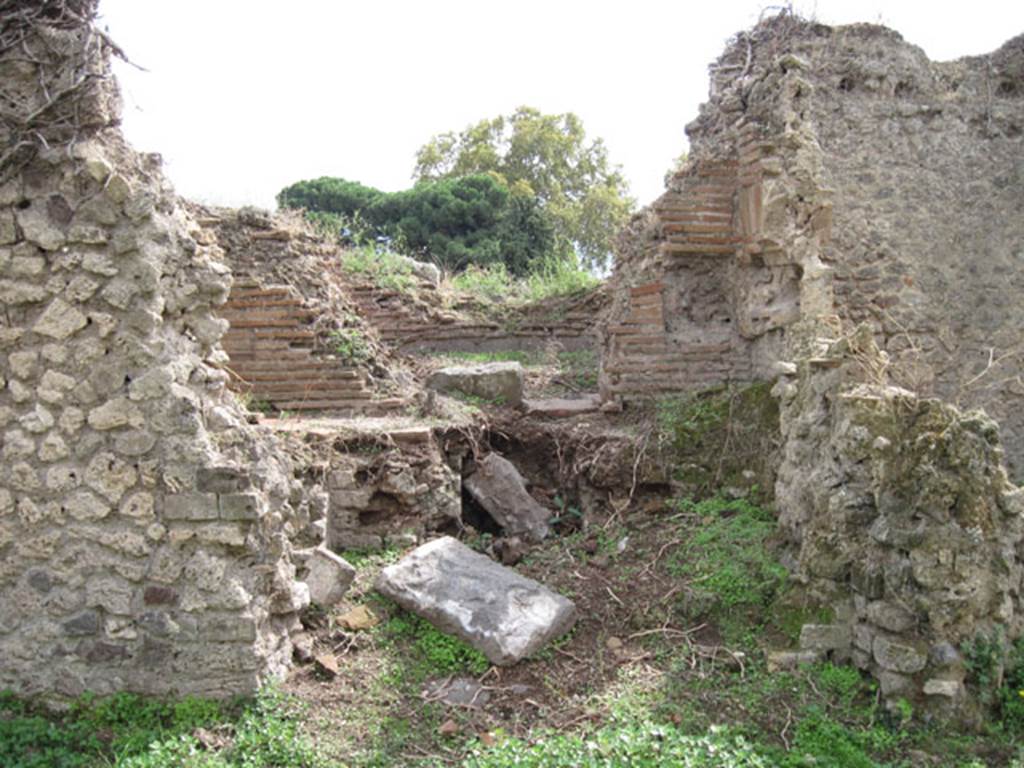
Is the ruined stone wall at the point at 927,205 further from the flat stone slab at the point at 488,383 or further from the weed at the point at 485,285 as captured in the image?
the weed at the point at 485,285

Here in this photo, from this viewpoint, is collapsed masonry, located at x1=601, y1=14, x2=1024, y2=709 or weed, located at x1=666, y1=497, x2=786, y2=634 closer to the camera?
weed, located at x1=666, y1=497, x2=786, y2=634

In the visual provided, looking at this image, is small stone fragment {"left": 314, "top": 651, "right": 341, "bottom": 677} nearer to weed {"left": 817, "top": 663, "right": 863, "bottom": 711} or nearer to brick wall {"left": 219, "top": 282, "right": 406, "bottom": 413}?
weed {"left": 817, "top": 663, "right": 863, "bottom": 711}

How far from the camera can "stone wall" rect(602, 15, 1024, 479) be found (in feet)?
21.0

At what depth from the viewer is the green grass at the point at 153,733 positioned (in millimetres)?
3662

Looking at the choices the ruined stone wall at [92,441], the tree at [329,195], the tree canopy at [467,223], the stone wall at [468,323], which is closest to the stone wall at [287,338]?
the stone wall at [468,323]

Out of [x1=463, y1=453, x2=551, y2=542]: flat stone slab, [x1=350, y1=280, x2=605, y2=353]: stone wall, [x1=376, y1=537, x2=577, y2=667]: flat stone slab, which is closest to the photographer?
[x1=376, y1=537, x2=577, y2=667]: flat stone slab

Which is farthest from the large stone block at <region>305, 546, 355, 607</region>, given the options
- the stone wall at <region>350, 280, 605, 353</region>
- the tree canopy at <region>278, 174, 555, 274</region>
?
the tree canopy at <region>278, 174, 555, 274</region>

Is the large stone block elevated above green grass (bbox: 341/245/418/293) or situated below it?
below

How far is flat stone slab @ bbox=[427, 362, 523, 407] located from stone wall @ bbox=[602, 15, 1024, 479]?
0.74 metres

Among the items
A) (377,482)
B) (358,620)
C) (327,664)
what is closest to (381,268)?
(377,482)

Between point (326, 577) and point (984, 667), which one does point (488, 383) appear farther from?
point (984, 667)

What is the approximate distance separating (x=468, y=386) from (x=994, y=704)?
14.2ft

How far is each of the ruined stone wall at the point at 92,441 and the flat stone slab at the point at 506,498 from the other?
89.6 inches

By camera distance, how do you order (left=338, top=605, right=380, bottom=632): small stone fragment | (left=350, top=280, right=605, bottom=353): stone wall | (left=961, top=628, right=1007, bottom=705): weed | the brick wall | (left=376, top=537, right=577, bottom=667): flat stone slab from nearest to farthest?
(left=961, top=628, right=1007, bottom=705): weed → (left=376, top=537, right=577, bottom=667): flat stone slab → (left=338, top=605, right=380, bottom=632): small stone fragment → the brick wall → (left=350, top=280, right=605, bottom=353): stone wall
